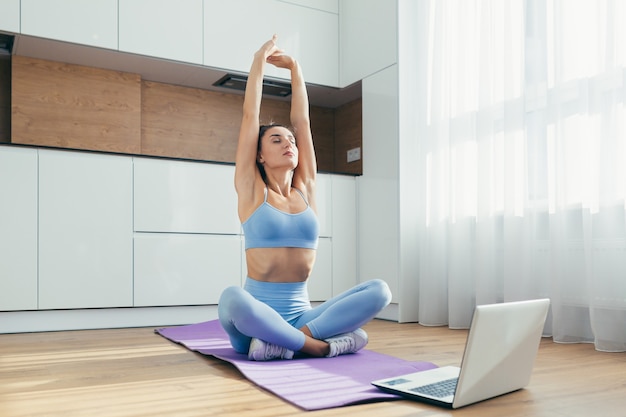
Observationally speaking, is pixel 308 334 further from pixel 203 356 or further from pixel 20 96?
pixel 20 96

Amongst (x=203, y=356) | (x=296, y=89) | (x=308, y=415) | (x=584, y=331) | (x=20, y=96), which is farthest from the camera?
(x=20, y=96)

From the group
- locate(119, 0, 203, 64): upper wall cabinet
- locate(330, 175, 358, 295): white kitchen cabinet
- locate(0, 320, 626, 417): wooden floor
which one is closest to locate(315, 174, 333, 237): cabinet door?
locate(330, 175, 358, 295): white kitchen cabinet

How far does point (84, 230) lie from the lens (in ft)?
11.1

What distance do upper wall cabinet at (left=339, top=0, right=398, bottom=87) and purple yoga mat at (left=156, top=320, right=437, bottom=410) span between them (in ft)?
7.05

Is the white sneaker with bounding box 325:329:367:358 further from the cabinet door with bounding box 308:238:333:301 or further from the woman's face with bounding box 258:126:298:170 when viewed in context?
the cabinet door with bounding box 308:238:333:301

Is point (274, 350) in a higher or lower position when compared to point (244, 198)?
lower

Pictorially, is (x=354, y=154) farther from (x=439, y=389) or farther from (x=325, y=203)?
(x=439, y=389)

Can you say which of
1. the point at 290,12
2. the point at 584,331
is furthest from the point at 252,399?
the point at 290,12

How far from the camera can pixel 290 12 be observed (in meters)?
4.22

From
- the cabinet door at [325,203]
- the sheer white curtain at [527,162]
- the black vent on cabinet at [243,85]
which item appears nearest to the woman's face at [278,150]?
the sheer white curtain at [527,162]

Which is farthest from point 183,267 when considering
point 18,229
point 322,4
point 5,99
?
point 322,4

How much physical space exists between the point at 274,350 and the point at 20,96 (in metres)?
2.52

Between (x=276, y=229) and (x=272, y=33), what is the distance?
87.1 inches

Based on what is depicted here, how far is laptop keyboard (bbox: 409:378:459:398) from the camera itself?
1.61 meters
